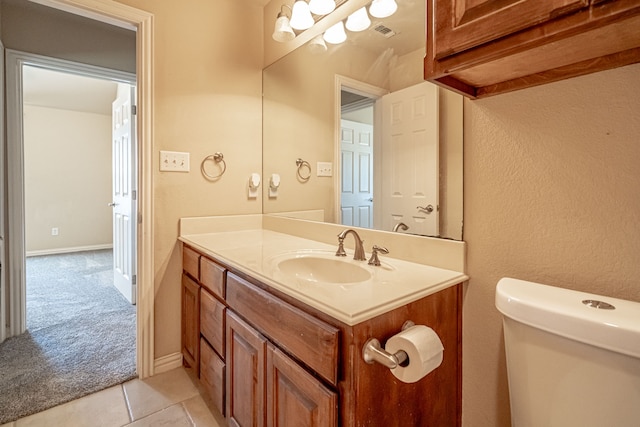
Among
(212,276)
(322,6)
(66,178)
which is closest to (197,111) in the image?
(322,6)

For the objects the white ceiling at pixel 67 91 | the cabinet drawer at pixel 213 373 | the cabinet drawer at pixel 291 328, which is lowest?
the cabinet drawer at pixel 213 373

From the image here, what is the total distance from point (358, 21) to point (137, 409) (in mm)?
2091

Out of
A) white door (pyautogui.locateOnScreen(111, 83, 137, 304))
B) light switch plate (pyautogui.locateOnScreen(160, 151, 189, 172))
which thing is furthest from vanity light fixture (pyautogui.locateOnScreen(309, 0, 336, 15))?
white door (pyautogui.locateOnScreen(111, 83, 137, 304))

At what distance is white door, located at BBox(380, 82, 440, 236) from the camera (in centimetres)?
115

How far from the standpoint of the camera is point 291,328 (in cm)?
86

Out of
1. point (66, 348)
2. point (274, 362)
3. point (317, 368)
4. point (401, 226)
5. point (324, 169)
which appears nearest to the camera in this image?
point (317, 368)

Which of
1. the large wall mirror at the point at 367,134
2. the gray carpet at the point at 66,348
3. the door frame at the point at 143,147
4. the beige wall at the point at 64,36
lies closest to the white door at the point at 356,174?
the large wall mirror at the point at 367,134

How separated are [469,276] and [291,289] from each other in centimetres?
59

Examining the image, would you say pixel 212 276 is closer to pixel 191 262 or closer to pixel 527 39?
pixel 191 262

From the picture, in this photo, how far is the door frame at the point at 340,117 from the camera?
1.40 meters

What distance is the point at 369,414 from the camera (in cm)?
74

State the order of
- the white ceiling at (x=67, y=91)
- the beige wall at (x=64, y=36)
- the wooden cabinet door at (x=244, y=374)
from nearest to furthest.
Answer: the wooden cabinet door at (x=244, y=374) < the beige wall at (x=64, y=36) < the white ceiling at (x=67, y=91)

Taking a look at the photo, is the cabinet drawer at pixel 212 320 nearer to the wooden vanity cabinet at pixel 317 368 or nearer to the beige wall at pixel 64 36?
Answer: the wooden vanity cabinet at pixel 317 368

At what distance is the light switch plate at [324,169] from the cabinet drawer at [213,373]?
1.04 metres
